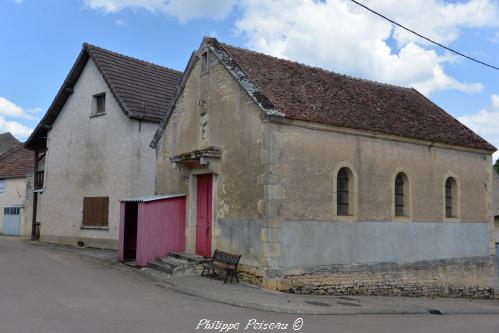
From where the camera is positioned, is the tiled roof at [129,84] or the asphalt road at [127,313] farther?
the tiled roof at [129,84]

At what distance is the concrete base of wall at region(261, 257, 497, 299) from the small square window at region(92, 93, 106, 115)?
44.9 ft

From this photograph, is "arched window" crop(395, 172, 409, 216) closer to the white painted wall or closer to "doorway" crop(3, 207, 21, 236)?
the white painted wall

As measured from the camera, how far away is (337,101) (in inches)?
598

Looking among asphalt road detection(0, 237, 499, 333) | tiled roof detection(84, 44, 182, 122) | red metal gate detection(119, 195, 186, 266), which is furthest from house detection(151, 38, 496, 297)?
tiled roof detection(84, 44, 182, 122)

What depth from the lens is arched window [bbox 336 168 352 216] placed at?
14.1 metres

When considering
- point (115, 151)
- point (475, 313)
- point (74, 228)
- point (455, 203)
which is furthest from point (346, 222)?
point (74, 228)

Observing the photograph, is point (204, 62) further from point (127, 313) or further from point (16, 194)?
point (16, 194)

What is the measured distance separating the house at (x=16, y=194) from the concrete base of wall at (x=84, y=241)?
330 inches

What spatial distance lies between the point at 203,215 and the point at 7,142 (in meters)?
37.9

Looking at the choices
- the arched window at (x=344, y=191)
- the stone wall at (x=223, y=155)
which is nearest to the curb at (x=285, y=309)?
the stone wall at (x=223, y=155)

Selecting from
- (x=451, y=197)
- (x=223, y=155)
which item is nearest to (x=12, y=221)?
(x=223, y=155)

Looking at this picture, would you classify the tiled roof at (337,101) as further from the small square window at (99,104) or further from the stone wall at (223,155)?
the small square window at (99,104)

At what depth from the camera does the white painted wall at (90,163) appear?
20850mm

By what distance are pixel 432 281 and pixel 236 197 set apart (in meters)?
7.13
